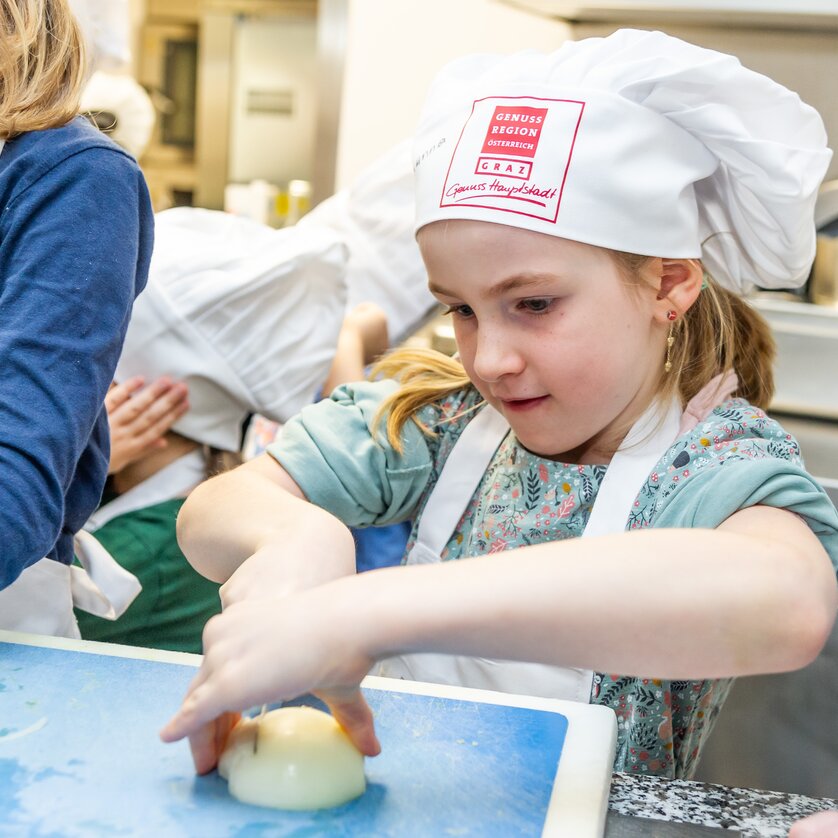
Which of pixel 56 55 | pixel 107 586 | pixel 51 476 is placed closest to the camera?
pixel 51 476

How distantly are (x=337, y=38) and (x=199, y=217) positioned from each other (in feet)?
3.90

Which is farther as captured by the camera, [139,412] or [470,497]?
[139,412]

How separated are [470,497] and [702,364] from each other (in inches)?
9.2

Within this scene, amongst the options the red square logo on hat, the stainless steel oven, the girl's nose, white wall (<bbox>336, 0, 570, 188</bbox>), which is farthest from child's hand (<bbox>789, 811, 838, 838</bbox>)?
the stainless steel oven

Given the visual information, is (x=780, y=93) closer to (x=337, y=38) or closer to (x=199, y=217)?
(x=199, y=217)

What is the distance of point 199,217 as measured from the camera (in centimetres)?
149

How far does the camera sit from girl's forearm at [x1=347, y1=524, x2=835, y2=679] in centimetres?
54

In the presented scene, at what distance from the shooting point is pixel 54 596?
34.6 inches

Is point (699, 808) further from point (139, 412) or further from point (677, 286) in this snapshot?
point (139, 412)

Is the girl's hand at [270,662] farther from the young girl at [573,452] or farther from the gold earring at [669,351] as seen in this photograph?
the gold earring at [669,351]

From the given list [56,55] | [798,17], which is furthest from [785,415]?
[56,55]

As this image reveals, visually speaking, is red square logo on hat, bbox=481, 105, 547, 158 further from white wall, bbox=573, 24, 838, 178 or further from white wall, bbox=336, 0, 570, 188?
white wall, bbox=336, 0, 570, 188

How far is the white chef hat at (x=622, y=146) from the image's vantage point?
2.57 ft

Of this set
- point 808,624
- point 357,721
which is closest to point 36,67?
point 357,721
